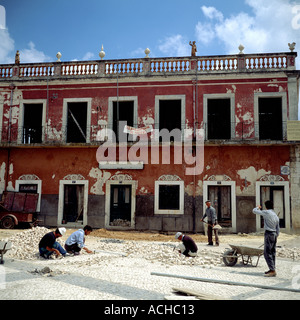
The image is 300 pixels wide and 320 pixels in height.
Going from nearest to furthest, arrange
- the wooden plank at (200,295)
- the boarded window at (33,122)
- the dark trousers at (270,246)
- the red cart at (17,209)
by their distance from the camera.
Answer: the wooden plank at (200,295) → the dark trousers at (270,246) → the red cart at (17,209) → the boarded window at (33,122)

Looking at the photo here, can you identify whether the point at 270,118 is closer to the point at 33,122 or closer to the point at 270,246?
the point at 270,246

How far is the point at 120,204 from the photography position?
17.0 metres

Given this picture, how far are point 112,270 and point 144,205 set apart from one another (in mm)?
9000

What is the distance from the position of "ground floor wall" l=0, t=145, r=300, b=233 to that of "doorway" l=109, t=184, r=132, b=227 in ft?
0.17

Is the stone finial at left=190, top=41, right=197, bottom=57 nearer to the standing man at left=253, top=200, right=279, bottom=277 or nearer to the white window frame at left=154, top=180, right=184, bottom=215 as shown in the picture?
the white window frame at left=154, top=180, right=184, bottom=215

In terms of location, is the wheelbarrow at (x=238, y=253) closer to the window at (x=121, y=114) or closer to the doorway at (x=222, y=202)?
the doorway at (x=222, y=202)

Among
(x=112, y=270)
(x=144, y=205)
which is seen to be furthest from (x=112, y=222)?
(x=112, y=270)

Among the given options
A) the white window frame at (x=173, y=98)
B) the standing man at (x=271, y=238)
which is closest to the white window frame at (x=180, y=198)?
the white window frame at (x=173, y=98)

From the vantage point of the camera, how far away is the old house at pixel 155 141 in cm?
1599

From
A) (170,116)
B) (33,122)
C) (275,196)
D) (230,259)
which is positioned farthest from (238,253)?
(33,122)

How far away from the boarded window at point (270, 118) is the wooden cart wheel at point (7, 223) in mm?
12744

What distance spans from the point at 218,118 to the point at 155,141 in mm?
3526

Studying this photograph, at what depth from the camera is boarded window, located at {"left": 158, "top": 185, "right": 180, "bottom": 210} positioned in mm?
16453

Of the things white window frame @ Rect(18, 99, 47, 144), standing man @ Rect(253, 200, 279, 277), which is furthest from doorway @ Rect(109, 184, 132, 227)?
standing man @ Rect(253, 200, 279, 277)
